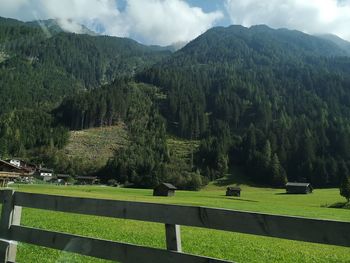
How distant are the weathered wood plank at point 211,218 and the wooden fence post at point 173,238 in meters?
0.10

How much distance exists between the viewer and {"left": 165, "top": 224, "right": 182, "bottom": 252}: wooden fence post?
23.0 feet

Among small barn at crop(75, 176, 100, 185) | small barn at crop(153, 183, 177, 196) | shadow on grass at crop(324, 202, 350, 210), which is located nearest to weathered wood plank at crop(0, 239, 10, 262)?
shadow on grass at crop(324, 202, 350, 210)

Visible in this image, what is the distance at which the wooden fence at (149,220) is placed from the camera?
575 cm

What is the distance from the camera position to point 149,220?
7.32 metres

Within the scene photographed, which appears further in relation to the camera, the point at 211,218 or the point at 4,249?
the point at 4,249

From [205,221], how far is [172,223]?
0.61 metres

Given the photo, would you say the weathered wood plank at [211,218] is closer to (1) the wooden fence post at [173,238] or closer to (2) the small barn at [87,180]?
(1) the wooden fence post at [173,238]

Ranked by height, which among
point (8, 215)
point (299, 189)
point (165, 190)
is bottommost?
point (165, 190)

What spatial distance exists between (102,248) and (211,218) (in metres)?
2.17

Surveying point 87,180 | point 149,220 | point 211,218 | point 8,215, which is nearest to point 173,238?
point 149,220

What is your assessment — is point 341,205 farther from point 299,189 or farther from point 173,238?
point 173,238

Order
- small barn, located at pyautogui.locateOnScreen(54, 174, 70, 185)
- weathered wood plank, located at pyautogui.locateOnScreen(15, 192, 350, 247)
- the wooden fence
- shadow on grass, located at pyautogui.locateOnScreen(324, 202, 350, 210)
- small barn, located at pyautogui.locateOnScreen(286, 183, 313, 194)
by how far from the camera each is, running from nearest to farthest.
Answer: weathered wood plank, located at pyautogui.locateOnScreen(15, 192, 350, 247)
the wooden fence
shadow on grass, located at pyautogui.locateOnScreen(324, 202, 350, 210)
small barn, located at pyautogui.locateOnScreen(286, 183, 313, 194)
small barn, located at pyautogui.locateOnScreen(54, 174, 70, 185)

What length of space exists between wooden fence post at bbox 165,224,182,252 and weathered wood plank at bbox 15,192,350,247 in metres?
0.10

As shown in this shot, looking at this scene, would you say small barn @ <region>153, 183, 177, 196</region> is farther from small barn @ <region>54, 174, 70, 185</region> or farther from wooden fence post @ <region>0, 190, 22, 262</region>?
wooden fence post @ <region>0, 190, 22, 262</region>
